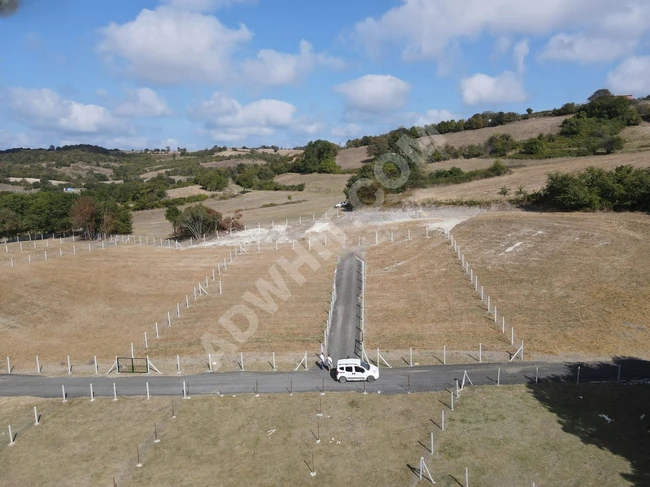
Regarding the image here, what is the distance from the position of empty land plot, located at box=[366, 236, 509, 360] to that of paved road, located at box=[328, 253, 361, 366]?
2.89 ft

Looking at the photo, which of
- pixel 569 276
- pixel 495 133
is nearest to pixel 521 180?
pixel 569 276

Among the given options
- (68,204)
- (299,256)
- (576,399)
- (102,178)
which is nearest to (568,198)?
(299,256)

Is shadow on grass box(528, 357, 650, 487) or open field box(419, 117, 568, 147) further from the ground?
open field box(419, 117, 568, 147)

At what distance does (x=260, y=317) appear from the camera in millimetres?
34906

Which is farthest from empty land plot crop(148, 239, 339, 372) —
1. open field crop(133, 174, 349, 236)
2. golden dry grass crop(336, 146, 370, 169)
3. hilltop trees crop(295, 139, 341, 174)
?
golden dry grass crop(336, 146, 370, 169)

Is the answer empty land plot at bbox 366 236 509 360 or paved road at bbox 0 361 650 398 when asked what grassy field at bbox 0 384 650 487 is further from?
empty land plot at bbox 366 236 509 360

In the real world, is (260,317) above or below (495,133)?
below

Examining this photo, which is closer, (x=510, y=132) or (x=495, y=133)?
(x=510, y=132)

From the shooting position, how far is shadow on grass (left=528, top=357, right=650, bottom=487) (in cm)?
1789

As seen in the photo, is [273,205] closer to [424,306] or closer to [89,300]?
[89,300]

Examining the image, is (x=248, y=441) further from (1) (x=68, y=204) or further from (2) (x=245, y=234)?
(1) (x=68, y=204)

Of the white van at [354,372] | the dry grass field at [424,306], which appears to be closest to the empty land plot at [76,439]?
the white van at [354,372]

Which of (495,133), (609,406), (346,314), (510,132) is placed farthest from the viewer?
(495,133)

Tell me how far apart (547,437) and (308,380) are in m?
11.5
